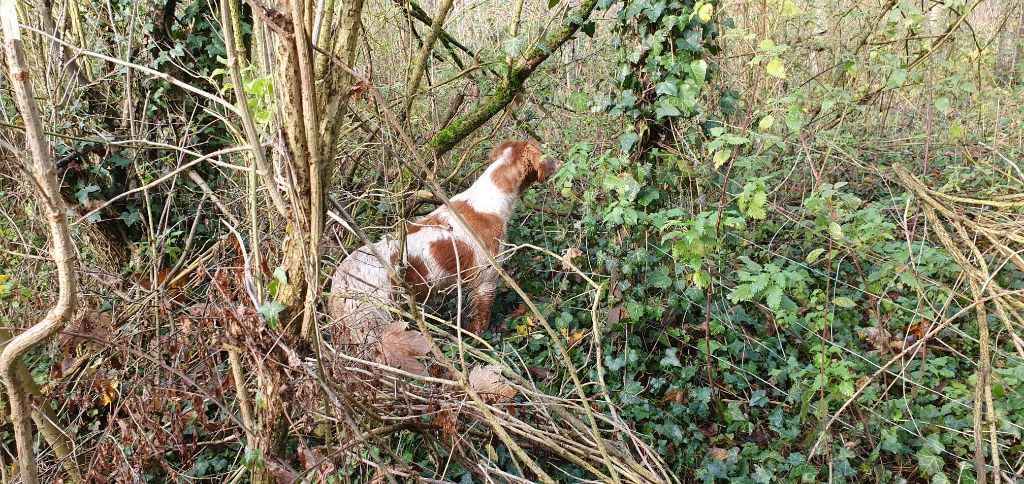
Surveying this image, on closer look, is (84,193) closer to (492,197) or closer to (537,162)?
(492,197)

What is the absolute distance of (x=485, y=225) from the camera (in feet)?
15.5

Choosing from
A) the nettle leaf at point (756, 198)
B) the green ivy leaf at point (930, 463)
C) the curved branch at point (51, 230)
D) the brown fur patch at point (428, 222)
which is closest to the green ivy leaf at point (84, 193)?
the brown fur patch at point (428, 222)

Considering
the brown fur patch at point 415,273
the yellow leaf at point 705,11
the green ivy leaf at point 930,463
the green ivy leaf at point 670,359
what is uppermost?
the yellow leaf at point 705,11

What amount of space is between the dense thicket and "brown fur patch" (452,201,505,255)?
0.33 metres

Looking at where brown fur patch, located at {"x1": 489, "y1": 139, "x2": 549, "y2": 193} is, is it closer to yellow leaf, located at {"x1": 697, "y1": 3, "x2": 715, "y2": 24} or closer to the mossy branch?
the mossy branch

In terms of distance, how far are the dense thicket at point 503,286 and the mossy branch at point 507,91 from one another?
0.07ft

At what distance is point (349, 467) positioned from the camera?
104 inches

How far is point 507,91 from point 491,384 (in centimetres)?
304

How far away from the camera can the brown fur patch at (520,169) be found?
4793 mm

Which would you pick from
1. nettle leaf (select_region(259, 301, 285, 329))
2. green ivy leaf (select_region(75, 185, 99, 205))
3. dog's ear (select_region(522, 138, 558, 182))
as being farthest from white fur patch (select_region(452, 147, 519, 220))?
nettle leaf (select_region(259, 301, 285, 329))

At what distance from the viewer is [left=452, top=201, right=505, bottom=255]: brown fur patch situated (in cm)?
471

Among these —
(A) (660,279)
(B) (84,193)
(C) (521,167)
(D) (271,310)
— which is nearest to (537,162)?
(C) (521,167)

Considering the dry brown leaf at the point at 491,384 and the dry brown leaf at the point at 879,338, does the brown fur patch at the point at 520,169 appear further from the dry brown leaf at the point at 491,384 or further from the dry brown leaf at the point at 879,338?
the dry brown leaf at the point at 879,338

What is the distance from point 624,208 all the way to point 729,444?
148 centimetres
